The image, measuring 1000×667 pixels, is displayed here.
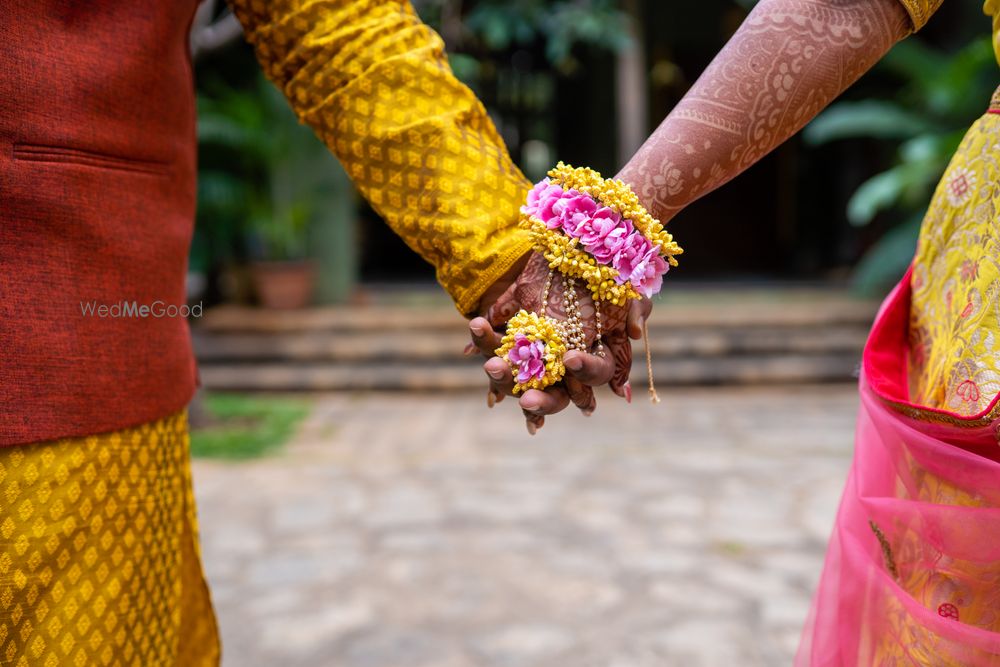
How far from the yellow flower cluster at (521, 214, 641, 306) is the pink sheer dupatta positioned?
0.29 metres

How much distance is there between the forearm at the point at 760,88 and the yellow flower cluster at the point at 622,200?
0.02 metres

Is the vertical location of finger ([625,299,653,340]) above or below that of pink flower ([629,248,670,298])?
below

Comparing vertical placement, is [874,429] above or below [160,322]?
below

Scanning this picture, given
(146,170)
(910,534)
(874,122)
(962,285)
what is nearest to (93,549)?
(146,170)

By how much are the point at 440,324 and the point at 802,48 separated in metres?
4.80

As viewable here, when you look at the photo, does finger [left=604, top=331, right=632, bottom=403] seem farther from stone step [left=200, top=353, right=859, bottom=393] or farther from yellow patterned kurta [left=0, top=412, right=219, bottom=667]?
stone step [left=200, top=353, right=859, bottom=393]

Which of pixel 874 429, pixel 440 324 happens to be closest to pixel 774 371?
pixel 440 324

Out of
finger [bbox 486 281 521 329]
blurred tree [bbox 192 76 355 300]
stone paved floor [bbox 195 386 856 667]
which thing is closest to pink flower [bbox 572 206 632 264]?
finger [bbox 486 281 521 329]

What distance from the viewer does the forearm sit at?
968mm

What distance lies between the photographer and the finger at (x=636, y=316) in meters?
1.12

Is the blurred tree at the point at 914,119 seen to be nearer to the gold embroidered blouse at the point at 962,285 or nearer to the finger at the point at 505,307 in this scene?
the gold embroidered blouse at the point at 962,285

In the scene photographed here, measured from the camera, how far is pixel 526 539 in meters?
2.97

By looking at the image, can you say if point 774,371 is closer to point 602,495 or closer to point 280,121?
point 602,495

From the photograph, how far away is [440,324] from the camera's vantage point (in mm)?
5715
